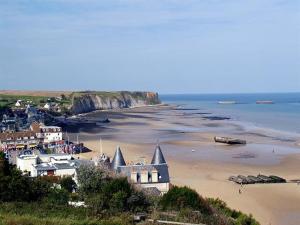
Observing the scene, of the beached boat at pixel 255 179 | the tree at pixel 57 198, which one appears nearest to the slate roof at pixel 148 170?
the tree at pixel 57 198

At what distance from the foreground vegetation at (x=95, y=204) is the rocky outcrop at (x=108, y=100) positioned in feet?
341

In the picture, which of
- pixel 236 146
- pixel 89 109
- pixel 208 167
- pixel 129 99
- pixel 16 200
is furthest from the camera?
pixel 129 99

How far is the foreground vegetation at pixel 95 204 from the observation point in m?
18.0

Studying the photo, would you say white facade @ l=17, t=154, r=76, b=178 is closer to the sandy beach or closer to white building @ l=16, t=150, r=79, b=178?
white building @ l=16, t=150, r=79, b=178

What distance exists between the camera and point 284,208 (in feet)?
99.6

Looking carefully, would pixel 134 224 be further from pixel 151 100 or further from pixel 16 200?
pixel 151 100

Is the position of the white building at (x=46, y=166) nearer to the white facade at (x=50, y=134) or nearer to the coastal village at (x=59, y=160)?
the coastal village at (x=59, y=160)

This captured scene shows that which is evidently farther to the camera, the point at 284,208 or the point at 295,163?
the point at 295,163

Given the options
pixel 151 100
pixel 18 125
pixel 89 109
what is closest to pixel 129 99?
pixel 151 100

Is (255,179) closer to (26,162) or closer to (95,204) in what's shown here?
(26,162)

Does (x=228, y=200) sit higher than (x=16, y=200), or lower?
lower

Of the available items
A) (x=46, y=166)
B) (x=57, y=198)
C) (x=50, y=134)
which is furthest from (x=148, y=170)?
(x=50, y=134)

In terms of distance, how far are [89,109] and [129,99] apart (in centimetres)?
3694

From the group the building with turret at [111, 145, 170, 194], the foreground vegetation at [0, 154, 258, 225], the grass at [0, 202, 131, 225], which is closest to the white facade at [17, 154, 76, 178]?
the building with turret at [111, 145, 170, 194]
